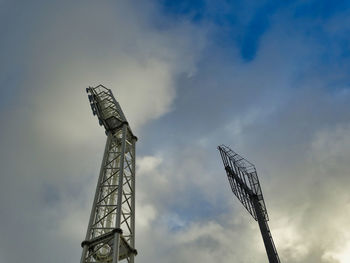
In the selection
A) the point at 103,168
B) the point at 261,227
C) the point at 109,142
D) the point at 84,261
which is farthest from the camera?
the point at 109,142

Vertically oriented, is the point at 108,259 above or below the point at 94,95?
below

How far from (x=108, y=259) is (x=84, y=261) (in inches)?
70.2

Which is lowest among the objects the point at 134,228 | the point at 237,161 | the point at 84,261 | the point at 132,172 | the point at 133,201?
the point at 84,261

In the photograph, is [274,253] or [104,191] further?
[104,191]

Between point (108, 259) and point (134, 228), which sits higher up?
point (134, 228)

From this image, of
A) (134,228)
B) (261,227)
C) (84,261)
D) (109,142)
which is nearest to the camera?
(84,261)

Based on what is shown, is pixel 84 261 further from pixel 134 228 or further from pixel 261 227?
pixel 261 227

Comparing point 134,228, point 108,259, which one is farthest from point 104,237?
point 134,228

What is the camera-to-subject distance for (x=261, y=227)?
3350 cm

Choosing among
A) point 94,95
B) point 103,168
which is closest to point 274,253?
point 103,168

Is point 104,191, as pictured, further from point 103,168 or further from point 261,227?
point 261,227

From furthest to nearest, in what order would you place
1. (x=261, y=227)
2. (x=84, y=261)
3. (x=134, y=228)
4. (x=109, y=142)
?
(x=109, y=142) < (x=261, y=227) < (x=134, y=228) < (x=84, y=261)

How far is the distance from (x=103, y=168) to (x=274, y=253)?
16994mm

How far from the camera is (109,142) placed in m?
40.7
